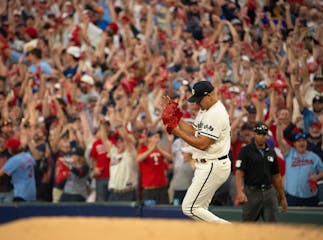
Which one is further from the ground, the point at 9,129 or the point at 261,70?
the point at 261,70

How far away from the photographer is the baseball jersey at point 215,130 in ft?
31.4

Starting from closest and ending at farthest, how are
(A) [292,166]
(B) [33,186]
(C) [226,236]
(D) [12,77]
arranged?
(C) [226,236] → (A) [292,166] → (B) [33,186] → (D) [12,77]

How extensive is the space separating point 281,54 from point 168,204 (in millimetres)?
3984

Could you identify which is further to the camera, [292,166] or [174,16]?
[174,16]

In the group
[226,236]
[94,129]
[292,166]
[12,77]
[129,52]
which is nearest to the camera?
[226,236]

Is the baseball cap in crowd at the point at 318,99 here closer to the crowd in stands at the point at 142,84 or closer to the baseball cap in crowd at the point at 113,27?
the crowd in stands at the point at 142,84

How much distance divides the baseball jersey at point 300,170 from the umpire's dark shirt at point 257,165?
989mm

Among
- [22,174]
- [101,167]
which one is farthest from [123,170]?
[22,174]

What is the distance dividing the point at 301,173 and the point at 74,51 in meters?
7.19

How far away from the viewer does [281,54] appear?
15.1 m

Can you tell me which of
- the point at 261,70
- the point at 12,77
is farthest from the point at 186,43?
the point at 12,77

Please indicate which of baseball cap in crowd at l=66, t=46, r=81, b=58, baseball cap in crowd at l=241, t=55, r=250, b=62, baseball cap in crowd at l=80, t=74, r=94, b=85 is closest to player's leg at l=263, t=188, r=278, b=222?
baseball cap in crowd at l=241, t=55, r=250, b=62

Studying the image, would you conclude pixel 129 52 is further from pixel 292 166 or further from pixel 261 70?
pixel 292 166

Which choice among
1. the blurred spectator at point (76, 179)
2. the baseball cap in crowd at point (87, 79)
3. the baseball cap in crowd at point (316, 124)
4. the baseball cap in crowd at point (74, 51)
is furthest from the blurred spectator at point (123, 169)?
the baseball cap in crowd at point (74, 51)
